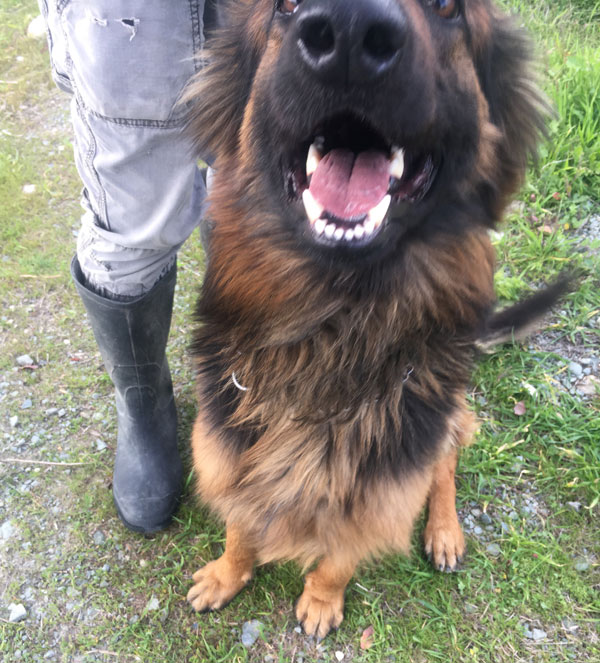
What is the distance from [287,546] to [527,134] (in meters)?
1.59

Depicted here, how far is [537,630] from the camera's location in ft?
7.50

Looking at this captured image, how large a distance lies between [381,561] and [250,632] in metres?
0.63

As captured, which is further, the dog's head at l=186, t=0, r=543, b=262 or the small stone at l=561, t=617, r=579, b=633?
the small stone at l=561, t=617, r=579, b=633

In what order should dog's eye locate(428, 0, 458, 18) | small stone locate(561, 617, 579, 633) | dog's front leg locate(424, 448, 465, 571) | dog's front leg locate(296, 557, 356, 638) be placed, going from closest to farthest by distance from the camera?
dog's eye locate(428, 0, 458, 18) < dog's front leg locate(296, 557, 356, 638) < small stone locate(561, 617, 579, 633) < dog's front leg locate(424, 448, 465, 571)

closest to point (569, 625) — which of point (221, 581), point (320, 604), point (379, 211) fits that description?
point (320, 604)

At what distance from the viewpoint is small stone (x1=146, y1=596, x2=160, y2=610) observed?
230 centimetres

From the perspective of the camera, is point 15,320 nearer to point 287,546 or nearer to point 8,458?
point 8,458

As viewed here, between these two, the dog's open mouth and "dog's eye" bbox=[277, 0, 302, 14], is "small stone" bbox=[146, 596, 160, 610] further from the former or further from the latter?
"dog's eye" bbox=[277, 0, 302, 14]

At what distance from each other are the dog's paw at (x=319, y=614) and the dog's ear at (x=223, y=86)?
5.70ft

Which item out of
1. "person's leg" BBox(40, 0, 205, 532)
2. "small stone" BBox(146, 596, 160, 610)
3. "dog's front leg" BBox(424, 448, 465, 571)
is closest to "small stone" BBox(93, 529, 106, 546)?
"person's leg" BBox(40, 0, 205, 532)

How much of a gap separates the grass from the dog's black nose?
3.32 feet

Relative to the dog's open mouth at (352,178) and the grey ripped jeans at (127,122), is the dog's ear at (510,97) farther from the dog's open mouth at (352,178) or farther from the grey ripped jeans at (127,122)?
the grey ripped jeans at (127,122)

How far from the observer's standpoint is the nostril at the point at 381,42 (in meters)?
1.14

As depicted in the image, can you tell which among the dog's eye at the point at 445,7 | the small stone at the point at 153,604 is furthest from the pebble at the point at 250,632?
the dog's eye at the point at 445,7
